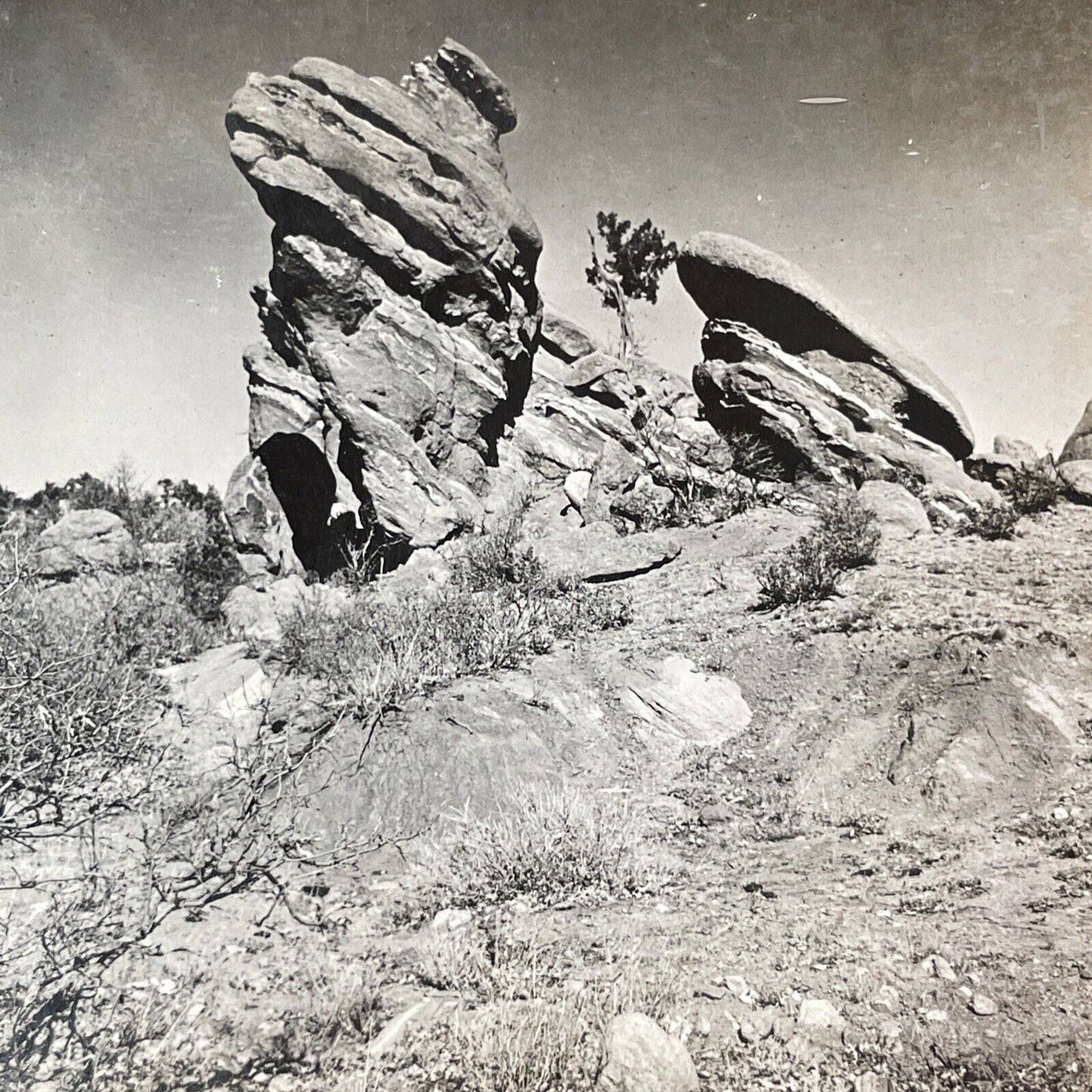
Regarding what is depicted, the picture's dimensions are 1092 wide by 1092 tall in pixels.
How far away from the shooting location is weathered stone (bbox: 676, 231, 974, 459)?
13344 mm

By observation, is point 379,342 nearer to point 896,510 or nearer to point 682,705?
point 896,510

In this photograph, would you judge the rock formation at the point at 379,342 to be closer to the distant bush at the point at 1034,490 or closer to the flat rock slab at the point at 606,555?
the flat rock slab at the point at 606,555

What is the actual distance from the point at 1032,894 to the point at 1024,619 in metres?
3.43

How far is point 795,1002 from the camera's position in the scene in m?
2.77

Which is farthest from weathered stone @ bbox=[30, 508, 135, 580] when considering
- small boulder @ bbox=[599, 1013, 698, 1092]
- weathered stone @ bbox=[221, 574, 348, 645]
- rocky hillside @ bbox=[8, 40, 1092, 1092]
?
small boulder @ bbox=[599, 1013, 698, 1092]

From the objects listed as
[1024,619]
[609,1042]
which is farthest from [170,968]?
[1024,619]

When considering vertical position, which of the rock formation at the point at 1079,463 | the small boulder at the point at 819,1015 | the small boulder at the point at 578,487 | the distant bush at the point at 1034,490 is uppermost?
the rock formation at the point at 1079,463

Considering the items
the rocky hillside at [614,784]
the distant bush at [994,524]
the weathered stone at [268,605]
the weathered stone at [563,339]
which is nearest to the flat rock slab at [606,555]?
the rocky hillside at [614,784]

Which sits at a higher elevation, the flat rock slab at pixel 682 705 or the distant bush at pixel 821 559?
the distant bush at pixel 821 559

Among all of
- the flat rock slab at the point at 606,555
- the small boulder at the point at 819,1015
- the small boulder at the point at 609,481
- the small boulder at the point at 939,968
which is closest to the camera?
the small boulder at the point at 819,1015

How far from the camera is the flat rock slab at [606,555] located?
377 inches

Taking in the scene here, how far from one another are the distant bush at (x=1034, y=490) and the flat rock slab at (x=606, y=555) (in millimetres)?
5581

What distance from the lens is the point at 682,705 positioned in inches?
243

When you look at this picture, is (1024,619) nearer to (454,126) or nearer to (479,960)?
(479,960)
